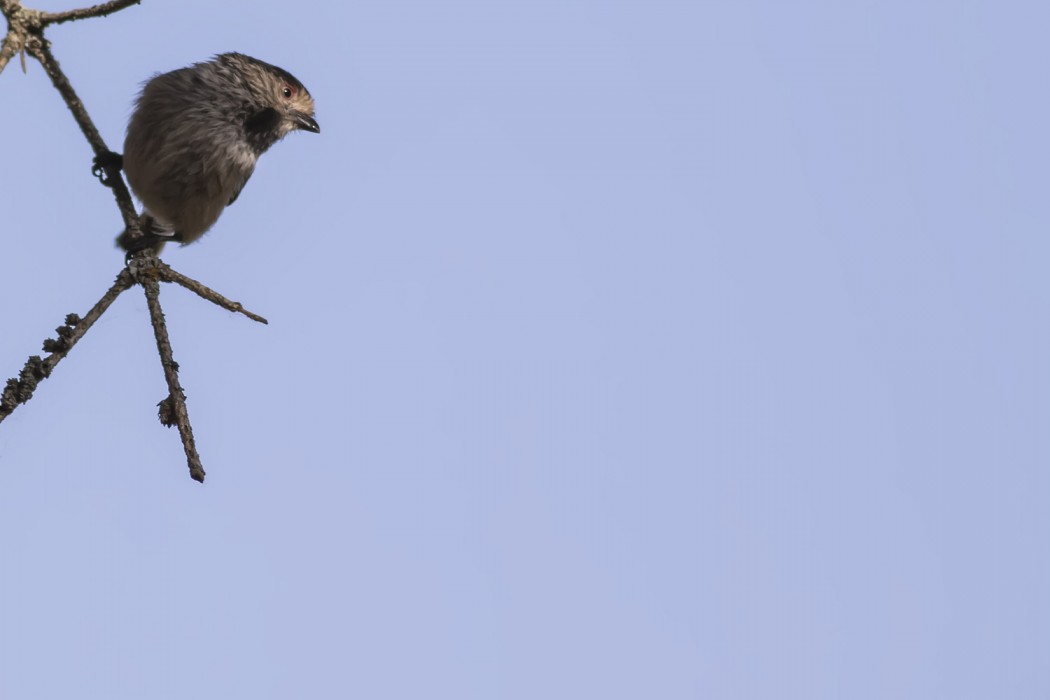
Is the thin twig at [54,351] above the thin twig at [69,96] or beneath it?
beneath

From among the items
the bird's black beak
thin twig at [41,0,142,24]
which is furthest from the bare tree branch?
the bird's black beak

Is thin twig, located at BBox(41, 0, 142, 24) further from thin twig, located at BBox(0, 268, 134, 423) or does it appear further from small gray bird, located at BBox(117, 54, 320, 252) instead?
small gray bird, located at BBox(117, 54, 320, 252)

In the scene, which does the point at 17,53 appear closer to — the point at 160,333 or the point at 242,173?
the point at 160,333

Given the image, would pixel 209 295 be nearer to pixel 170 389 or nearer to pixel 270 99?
pixel 170 389

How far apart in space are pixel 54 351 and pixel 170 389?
41cm

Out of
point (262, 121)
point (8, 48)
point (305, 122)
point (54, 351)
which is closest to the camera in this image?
point (8, 48)

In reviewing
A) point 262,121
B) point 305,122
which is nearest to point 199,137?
point 262,121

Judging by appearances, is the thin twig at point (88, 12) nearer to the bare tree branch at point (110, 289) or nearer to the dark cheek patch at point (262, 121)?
the bare tree branch at point (110, 289)

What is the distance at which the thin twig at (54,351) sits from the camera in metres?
3.73

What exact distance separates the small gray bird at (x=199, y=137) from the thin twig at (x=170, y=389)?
310cm

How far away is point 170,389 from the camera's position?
13.3 feet

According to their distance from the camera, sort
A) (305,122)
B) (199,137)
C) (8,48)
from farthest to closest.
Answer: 1. (305,122)
2. (199,137)
3. (8,48)

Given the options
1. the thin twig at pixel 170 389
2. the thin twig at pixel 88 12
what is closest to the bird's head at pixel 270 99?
the thin twig at pixel 170 389

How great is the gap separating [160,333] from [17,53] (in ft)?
3.92
